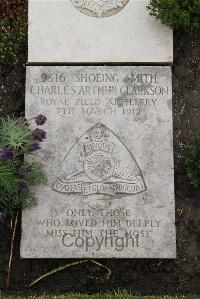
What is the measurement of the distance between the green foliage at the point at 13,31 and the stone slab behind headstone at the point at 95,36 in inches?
16.7

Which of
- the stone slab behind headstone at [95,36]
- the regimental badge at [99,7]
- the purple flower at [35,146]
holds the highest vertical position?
the regimental badge at [99,7]

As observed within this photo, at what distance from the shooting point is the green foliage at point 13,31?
745cm

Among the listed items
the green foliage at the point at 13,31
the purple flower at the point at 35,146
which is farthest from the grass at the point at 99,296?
the green foliage at the point at 13,31

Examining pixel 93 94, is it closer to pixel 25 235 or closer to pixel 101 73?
pixel 101 73

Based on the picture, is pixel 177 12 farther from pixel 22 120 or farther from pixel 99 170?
pixel 22 120

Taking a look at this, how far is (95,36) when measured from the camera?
7.06 m

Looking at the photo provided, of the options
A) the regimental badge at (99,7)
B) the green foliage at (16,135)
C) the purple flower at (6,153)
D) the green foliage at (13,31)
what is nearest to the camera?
the purple flower at (6,153)

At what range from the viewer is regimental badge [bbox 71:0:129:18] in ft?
23.4

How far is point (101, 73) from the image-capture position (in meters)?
6.98

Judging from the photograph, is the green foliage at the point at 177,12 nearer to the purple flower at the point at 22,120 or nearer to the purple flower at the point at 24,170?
the purple flower at the point at 22,120

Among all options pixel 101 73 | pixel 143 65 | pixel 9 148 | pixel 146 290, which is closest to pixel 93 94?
pixel 101 73

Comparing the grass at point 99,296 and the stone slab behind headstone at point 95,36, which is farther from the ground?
the stone slab behind headstone at point 95,36

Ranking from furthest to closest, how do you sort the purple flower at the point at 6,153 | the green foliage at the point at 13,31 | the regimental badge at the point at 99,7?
the green foliage at the point at 13,31
the regimental badge at the point at 99,7
the purple flower at the point at 6,153

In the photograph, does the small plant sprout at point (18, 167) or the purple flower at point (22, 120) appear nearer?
the small plant sprout at point (18, 167)
